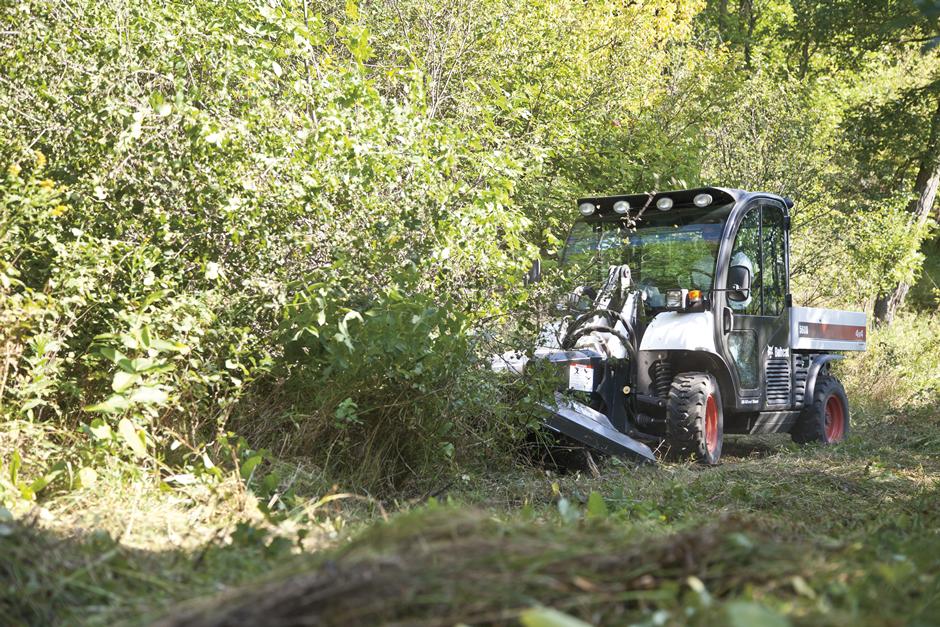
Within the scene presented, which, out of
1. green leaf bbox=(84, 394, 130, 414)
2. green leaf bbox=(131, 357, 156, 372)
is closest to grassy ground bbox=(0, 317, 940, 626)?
green leaf bbox=(84, 394, 130, 414)

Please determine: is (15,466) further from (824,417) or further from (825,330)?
(825,330)

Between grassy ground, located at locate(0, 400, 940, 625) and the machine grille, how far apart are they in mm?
4289

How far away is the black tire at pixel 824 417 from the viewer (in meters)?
9.58

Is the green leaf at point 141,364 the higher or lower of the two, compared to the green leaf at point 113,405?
higher

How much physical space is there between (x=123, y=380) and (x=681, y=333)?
15.3 feet

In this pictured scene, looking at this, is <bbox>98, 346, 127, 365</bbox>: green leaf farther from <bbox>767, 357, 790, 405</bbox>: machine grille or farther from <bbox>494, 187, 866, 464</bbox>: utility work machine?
<bbox>767, 357, 790, 405</bbox>: machine grille

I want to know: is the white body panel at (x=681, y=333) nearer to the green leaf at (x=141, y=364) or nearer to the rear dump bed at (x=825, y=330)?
the rear dump bed at (x=825, y=330)

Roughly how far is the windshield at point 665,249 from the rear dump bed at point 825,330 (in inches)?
69.1

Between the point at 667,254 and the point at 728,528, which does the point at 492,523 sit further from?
the point at 667,254

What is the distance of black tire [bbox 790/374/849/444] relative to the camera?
958cm

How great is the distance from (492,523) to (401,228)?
3336 mm

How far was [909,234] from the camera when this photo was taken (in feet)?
57.2

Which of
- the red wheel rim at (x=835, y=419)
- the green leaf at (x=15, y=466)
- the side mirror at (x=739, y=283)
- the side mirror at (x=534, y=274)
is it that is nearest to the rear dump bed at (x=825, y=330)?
the red wheel rim at (x=835, y=419)

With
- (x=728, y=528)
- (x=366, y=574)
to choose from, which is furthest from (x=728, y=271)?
(x=366, y=574)
